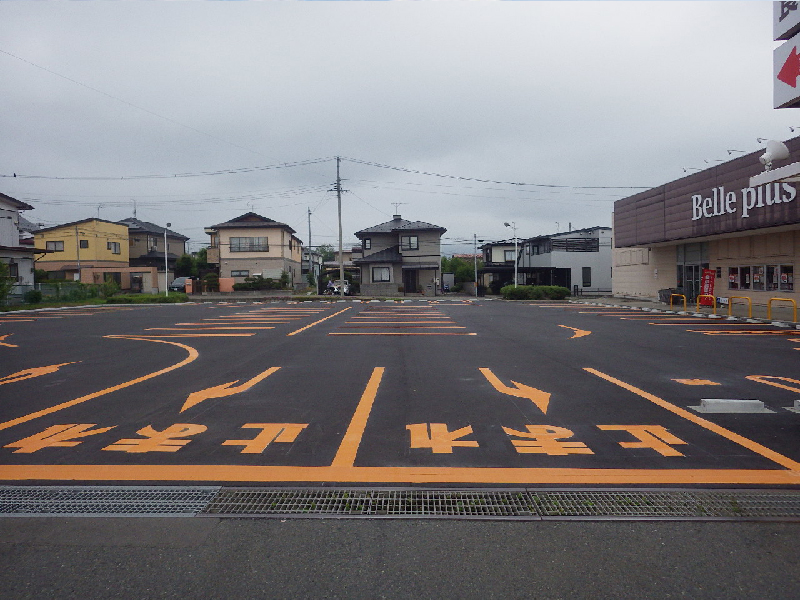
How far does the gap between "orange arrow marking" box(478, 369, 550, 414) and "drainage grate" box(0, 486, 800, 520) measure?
2.39 metres

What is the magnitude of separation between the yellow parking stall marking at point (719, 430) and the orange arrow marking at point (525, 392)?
51.1 inches

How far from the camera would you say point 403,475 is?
4.12 m

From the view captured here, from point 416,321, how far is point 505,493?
15157mm

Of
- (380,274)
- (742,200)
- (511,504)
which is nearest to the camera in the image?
(511,504)

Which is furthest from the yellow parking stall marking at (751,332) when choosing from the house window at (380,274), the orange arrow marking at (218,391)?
the house window at (380,274)

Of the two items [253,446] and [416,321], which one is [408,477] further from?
[416,321]

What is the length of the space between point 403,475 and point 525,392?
3336 mm

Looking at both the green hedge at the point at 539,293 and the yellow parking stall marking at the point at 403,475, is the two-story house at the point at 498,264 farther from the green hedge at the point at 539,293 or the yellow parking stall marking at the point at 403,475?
the yellow parking stall marking at the point at 403,475

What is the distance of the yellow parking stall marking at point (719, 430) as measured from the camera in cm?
443

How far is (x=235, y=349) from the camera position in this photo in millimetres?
11711

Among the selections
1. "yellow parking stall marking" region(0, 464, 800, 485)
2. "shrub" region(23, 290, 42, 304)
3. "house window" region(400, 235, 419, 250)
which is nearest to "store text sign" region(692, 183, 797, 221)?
"yellow parking stall marking" region(0, 464, 800, 485)

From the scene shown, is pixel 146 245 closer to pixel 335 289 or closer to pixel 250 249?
pixel 250 249

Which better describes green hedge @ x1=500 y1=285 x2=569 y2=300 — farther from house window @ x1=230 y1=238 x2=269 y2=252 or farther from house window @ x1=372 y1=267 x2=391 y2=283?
house window @ x1=230 y1=238 x2=269 y2=252

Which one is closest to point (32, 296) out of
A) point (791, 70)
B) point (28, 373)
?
point (28, 373)
